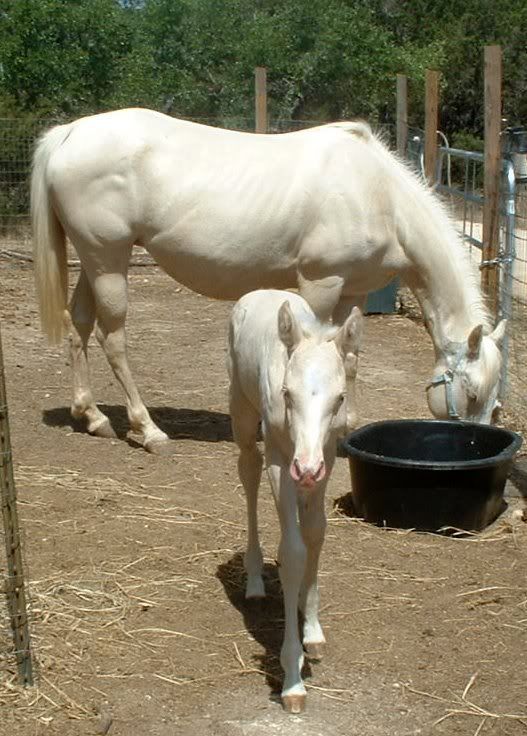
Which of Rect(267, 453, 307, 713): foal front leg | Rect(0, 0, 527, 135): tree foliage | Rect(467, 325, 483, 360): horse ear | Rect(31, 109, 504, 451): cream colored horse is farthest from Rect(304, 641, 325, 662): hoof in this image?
Rect(0, 0, 527, 135): tree foliage

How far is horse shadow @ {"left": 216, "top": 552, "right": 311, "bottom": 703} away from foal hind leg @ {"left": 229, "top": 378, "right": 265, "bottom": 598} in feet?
0.17

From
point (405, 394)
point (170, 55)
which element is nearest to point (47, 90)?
point (170, 55)

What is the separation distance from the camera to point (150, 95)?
1712 cm

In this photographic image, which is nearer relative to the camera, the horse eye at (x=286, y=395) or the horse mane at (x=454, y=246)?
the horse eye at (x=286, y=395)

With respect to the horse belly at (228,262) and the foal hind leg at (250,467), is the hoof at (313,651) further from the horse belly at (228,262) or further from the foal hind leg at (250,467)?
the horse belly at (228,262)

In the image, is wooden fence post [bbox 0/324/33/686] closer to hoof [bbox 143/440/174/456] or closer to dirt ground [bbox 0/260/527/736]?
dirt ground [bbox 0/260/527/736]

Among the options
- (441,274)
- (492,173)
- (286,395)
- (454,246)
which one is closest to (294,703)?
(286,395)

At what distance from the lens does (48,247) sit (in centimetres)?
646

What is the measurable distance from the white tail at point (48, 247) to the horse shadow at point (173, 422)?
540mm

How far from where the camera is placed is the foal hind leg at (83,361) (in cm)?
645

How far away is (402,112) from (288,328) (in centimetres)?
795

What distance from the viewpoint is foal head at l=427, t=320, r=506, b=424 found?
573cm

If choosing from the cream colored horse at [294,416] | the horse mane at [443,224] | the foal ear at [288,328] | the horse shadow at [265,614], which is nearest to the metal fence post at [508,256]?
the horse mane at [443,224]

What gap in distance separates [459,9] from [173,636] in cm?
2151
